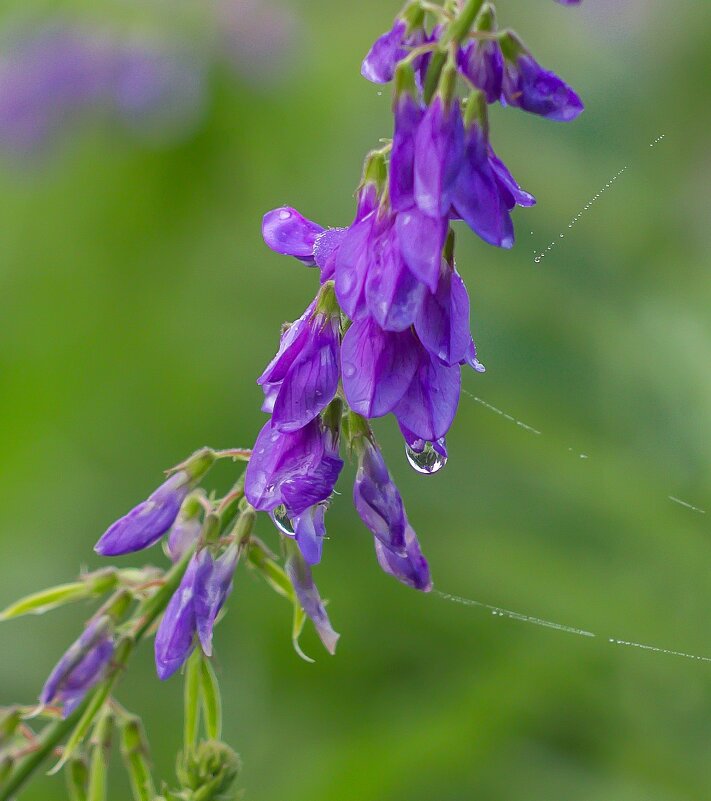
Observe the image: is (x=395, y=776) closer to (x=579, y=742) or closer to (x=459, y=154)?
(x=579, y=742)

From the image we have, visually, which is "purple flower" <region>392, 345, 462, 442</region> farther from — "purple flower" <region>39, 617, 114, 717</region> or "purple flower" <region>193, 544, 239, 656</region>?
"purple flower" <region>39, 617, 114, 717</region>

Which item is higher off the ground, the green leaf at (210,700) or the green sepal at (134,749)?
the green leaf at (210,700)

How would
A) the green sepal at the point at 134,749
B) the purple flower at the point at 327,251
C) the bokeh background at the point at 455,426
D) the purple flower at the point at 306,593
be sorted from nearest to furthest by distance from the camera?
1. the purple flower at the point at 327,251
2. the purple flower at the point at 306,593
3. the green sepal at the point at 134,749
4. the bokeh background at the point at 455,426

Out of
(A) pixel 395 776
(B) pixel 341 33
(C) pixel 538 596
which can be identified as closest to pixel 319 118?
(B) pixel 341 33

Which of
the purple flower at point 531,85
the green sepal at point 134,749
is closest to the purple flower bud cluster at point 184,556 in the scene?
the green sepal at point 134,749

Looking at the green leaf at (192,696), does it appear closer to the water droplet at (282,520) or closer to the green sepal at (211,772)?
the green sepal at (211,772)

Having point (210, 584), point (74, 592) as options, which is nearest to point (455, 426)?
point (74, 592)

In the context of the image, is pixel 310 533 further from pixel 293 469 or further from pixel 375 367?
pixel 375 367
